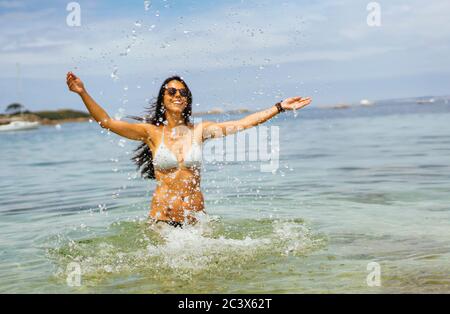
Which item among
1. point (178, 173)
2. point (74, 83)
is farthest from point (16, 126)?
point (74, 83)

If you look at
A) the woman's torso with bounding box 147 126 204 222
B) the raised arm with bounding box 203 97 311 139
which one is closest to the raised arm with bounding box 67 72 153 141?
the woman's torso with bounding box 147 126 204 222

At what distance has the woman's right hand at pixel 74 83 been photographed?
7.43 metres

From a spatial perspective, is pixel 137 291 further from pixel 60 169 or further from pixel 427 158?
pixel 60 169

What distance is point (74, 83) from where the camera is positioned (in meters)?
7.43

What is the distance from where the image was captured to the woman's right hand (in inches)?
292

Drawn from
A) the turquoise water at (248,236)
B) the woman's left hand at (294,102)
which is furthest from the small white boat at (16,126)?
the woman's left hand at (294,102)

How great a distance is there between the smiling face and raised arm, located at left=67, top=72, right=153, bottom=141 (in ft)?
1.45

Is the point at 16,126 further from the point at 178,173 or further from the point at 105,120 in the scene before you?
the point at 105,120

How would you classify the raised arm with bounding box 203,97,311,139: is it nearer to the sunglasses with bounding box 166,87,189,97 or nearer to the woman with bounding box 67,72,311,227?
the woman with bounding box 67,72,311,227

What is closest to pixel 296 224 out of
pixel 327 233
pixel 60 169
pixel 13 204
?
pixel 327 233

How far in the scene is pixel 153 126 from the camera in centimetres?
848

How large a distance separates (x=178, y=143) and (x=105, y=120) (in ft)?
3.61

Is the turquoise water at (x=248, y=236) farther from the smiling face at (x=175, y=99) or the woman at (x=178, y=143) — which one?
the smiling face at (x=175, y=99)
